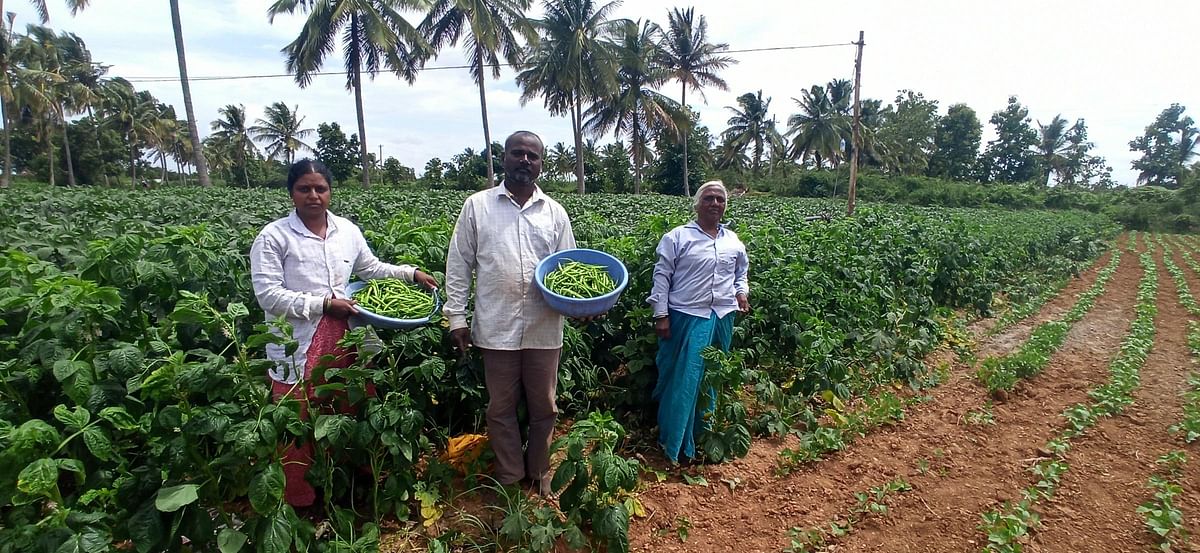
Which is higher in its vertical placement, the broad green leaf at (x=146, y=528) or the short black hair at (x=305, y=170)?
the short black hair at (x=305, y=170)

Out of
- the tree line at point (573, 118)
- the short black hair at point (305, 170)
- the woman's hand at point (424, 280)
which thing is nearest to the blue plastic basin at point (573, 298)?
the woman's hand at point (424, 280)

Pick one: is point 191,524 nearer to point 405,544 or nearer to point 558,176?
point 405,544

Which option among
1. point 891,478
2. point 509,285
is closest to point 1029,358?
point 891,478

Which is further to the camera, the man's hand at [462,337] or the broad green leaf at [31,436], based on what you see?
the man's hand at [462,337]

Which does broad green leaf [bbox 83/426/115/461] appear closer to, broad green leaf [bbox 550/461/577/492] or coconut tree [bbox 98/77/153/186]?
broad green leaf [bbox 550/461/577/492]

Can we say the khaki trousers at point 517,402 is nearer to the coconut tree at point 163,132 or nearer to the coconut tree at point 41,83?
the coconut tree at point 41,83

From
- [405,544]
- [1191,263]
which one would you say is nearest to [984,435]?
[405,544]

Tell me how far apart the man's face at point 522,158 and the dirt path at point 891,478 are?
Answer: 1669 millimetres

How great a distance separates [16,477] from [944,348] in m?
6.84

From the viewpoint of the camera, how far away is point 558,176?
42.6 meters

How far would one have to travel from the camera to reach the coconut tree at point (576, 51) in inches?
1094

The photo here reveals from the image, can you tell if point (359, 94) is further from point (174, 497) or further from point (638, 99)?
point (174, 497)

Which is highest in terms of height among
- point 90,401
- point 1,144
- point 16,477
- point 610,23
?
point 610,23

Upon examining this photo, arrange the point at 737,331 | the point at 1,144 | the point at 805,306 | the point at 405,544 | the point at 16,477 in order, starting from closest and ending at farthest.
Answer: the point at 16,477 < the point at 405,544 < the point at 737,331 < the point at 805,306 < the point at 1,144
